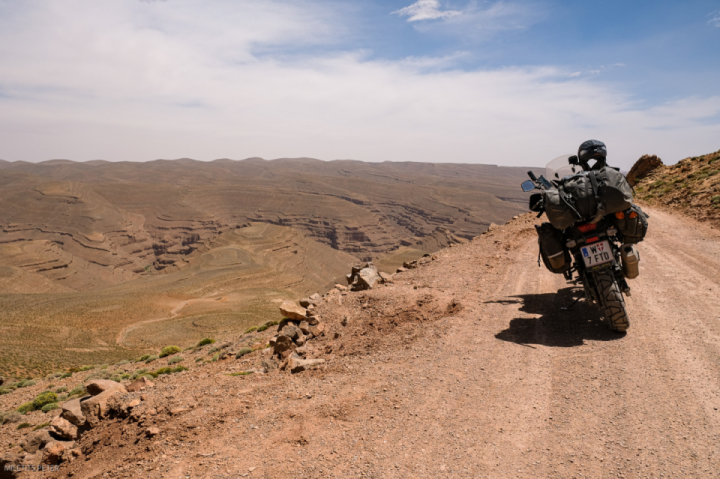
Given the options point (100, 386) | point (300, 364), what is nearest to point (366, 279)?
point (300, 364)

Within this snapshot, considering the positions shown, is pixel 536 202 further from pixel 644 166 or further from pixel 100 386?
pixel 644 166

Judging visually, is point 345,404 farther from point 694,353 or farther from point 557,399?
point 694,353

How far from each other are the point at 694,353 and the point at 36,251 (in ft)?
409

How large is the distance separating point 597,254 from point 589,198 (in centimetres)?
96

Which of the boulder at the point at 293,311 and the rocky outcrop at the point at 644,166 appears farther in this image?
the rocky outcrop at the point at 644,166

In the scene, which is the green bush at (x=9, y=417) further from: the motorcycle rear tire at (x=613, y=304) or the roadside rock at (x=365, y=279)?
the motorcycle rear tire at (x=613, y=304)

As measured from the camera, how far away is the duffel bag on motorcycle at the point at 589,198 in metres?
6.61

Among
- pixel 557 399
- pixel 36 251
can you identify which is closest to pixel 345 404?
pixel 557 399

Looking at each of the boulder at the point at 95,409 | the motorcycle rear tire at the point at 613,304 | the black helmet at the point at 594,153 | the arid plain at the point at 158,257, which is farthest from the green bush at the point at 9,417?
the arid plain at the point at 158,257

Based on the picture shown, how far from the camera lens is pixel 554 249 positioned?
7.16 meters

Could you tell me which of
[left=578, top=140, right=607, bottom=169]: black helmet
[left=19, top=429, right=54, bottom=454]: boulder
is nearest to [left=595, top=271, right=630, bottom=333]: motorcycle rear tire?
[left=578, top=140, right=607, bottom=169]: black helmet

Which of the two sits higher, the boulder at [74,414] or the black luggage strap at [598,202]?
the black luggage strap at [598,202]

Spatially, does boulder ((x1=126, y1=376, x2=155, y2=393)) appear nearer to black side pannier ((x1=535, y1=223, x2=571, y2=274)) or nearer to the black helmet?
black side pannier ((x1=535, y1=223, x2=571, y2=274))

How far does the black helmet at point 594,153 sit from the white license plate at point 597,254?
1539 mm
